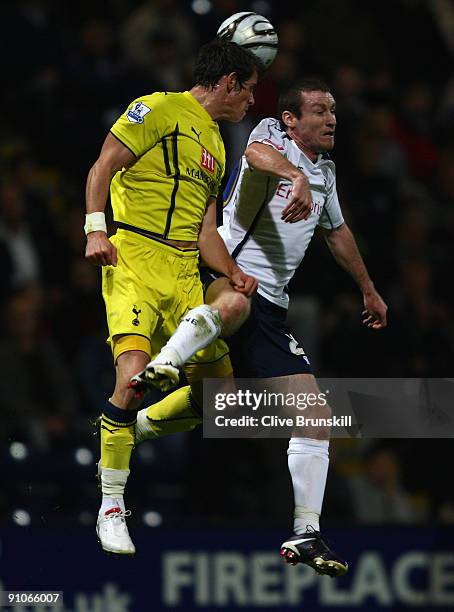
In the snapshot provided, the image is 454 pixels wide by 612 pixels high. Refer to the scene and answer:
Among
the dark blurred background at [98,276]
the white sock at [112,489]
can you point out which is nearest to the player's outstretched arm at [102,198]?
the white sock at [112,489]

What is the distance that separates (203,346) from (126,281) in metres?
0.49

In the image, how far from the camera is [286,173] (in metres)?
6.44

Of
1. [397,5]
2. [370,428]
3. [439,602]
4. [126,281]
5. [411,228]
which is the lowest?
[439,602]

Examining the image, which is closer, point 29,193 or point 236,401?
point 236,401

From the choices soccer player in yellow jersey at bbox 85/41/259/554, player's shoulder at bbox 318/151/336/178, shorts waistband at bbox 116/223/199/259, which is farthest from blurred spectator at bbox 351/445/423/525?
shorts waistband at bbox 116/223/199/259

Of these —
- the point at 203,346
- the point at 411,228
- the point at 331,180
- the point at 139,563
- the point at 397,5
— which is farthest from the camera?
the point at 397,5

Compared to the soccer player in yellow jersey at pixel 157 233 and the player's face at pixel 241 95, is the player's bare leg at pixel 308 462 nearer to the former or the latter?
the soccer player in yellow jersey at pixel 157 233

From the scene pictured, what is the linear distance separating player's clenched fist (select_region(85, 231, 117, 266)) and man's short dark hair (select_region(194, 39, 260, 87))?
103 centimetres

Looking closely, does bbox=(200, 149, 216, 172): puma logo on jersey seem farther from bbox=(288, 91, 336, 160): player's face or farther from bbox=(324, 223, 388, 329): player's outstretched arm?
bbox=(324, 223, 388, 329): player's outstretched arm

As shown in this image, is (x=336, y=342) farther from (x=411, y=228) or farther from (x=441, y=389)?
(x=441, y=389)

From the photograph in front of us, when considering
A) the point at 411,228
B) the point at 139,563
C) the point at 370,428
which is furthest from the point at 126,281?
the point at 411,228

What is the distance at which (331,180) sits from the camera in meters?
7.12

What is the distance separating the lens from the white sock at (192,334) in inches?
253

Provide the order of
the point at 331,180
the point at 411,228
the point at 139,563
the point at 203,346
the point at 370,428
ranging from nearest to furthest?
the point at 203,346, the point at 331,180, the point at 370,428, the point at 139,563, the point at 411,228
